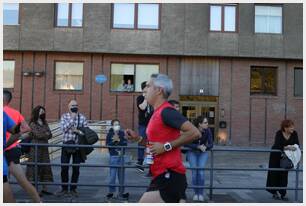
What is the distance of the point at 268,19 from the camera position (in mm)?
27266

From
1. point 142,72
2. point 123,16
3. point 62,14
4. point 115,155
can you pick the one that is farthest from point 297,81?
point 115,155

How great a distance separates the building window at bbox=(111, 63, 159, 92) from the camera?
2697 centimetres

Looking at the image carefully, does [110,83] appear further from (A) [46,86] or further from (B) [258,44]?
(B) [258,44]

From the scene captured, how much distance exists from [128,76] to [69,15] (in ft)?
14.7

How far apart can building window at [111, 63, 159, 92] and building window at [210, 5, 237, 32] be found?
397 cm

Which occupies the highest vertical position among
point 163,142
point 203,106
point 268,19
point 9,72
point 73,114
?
point 268,19

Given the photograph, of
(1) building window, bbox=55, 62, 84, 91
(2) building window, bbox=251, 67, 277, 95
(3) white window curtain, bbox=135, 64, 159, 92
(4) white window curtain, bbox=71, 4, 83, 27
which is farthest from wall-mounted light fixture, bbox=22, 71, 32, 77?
→ (2) building window, bbox=251, 67, 277, 95

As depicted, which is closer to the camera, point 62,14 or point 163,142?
point 163,142

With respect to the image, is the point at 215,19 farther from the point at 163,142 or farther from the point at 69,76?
the point at 163,142

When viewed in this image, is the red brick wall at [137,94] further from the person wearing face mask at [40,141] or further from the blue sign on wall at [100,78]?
the person wearing face mask at [40,141]

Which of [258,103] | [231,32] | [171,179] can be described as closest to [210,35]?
[231,32]

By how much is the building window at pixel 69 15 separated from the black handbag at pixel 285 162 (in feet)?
62.1

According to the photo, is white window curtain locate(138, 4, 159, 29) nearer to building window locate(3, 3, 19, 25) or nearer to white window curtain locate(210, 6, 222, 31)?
white window curtain locate(210, 6, 222, 31)

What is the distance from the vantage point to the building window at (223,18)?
87.9 feet
